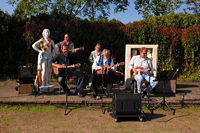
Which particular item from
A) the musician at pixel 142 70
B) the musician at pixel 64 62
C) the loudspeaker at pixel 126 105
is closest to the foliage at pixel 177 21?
the musician at pixel 142 70

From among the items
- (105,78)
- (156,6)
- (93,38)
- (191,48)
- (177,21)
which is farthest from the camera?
(156,6)

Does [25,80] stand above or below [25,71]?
below

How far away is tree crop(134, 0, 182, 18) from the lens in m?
17.8

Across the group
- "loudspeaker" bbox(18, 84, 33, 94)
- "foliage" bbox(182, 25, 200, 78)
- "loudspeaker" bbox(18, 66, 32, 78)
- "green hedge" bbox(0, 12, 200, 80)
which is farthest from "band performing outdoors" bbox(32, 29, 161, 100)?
"foliage" bbox(182, 25, 200, 78)

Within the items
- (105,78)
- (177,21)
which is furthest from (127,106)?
(177,21)

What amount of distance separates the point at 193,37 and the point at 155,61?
307 centimetres

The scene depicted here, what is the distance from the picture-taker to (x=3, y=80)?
30.9 ft

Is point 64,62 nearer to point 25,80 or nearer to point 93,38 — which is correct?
point 25,80

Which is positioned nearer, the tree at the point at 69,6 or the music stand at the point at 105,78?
the music stand at the point at 105,78

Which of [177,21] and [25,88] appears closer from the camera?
[25,88]

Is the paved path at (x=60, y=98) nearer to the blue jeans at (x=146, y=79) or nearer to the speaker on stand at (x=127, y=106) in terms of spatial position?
the blue jeans at (x=146, y=79)

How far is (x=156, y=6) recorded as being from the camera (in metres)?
18.7

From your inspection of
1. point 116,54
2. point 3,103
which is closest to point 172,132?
point 3,103

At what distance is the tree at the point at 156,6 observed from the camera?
17812 mm
